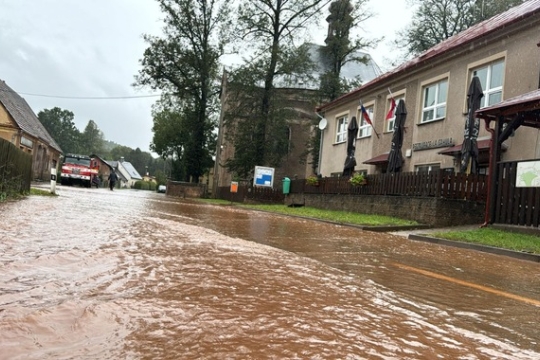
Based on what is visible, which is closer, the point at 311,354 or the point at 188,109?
the point at 311,354

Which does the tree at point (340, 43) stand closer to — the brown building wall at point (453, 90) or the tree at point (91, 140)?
the brown building wall at point (453, 90)

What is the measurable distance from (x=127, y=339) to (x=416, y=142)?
17.8 meters

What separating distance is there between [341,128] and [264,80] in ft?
24.7

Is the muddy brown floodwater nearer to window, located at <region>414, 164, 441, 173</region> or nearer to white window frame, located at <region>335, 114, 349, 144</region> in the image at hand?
window, located at <region>414, 164, 441, 173</region>

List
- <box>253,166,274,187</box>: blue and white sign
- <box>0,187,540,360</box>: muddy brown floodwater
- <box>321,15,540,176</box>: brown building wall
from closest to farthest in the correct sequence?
<box>0,187,540,360</box>: muddy brown floodwater → <box>321,15,540,176</box>: brown building wall → <box>253,166,274,187</box>: blue and white sign

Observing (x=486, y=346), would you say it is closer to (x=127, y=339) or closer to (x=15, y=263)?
(x=127, y=339)

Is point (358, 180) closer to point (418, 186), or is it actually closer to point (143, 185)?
point (418, 186)

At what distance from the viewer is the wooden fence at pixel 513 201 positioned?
999 centimetres

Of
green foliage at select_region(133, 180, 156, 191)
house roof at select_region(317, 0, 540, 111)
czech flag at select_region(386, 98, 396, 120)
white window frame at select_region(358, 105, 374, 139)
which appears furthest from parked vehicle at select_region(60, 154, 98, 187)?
green foliage at select_region(133, 180, 156, 191)

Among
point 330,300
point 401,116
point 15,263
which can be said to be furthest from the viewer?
point 401,116

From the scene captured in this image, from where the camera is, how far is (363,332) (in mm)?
2582

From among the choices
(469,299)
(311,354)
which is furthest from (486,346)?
(469,299)

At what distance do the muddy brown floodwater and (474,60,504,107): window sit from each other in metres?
11.1

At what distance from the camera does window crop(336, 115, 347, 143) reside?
25606 mm
